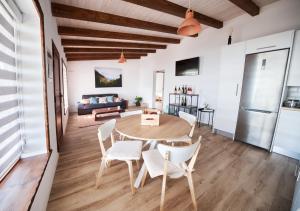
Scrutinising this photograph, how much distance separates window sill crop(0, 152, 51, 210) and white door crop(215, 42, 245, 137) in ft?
11.5

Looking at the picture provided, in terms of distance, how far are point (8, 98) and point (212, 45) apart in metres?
4.49

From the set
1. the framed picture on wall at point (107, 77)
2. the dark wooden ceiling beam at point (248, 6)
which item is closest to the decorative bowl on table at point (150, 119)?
the dark wooden ceiling beam at point (248, 6)

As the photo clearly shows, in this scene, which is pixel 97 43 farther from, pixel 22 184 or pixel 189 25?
pixel 22 184

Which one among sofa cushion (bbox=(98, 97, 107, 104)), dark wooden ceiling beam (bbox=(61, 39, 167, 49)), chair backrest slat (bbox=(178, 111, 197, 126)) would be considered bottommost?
sofa cushion (bbox=(98, 97, 107, 104))

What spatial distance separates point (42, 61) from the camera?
142 cm

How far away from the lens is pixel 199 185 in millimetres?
1763

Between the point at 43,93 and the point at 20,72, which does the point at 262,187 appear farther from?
the point at 20,72

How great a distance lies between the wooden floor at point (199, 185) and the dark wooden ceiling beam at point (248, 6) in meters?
2.79

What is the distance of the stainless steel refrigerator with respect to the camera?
2.51m

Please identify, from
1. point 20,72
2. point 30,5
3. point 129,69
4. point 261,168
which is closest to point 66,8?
point 30,5

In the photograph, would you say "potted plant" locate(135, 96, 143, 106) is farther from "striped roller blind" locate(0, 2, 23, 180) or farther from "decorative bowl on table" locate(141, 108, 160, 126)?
"striped roller blind" locate(0, 2, 23, 180)

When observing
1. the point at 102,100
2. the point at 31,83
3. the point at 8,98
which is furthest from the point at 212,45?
the point at 102,100

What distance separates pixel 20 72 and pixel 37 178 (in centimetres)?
99

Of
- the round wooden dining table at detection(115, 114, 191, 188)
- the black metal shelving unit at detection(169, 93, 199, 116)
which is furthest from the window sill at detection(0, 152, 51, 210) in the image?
the black metal shelving unit at detection(169, 93, 199, 116)
